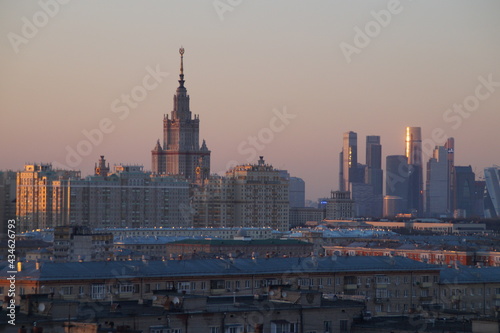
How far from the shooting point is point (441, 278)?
6003cm

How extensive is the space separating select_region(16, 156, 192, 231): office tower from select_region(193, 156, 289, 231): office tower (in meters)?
6.11

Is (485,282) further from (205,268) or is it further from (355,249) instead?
(355,249)

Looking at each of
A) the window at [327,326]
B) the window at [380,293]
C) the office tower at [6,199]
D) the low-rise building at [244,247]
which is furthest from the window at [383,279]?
the office tower at [6,199]

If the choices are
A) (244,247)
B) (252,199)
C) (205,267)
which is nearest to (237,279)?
(205,267)

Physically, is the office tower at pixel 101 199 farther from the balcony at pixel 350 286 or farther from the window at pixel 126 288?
the window at pixel 126 288

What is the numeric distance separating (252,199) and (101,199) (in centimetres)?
2452

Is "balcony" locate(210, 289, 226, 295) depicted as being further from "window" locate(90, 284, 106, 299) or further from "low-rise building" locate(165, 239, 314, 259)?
"low-rise building" locate(165, 239, 314, 259)

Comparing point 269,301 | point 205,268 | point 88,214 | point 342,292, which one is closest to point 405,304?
point 342,292

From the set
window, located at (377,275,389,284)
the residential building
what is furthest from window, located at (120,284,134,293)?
the residential building

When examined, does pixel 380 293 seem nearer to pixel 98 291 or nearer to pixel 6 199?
pixel 98 291

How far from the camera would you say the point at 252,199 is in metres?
196

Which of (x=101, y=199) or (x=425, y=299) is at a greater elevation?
(x=101, y=199)

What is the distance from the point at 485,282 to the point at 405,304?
19.3ft

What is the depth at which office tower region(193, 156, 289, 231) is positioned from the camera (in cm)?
19525
